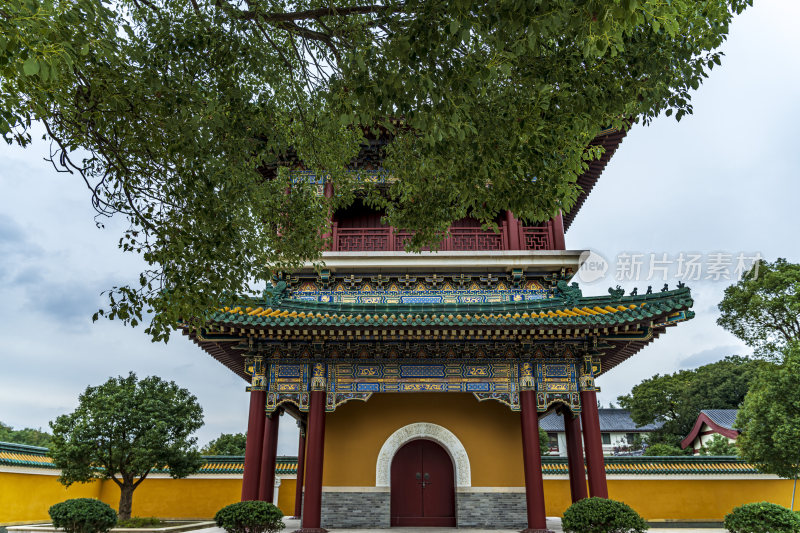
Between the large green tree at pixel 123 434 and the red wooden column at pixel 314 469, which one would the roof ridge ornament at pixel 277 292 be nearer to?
the red wooden column at pixel 314 469

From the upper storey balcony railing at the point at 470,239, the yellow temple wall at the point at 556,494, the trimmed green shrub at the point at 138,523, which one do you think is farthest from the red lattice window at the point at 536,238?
the trimmed green shrub at the point at 138,523

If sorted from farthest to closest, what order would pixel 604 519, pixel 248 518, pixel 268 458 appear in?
1. pixel 268 458
2. pixel 248 518
3. pixel 604 519

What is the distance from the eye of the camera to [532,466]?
33.4 ft

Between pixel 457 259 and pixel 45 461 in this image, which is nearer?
pixel 457 259

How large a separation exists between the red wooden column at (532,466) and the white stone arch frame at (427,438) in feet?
5.76

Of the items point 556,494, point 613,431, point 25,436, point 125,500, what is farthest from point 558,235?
point 25,436

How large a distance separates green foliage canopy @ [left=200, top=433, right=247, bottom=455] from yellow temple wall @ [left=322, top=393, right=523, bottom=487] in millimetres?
19017

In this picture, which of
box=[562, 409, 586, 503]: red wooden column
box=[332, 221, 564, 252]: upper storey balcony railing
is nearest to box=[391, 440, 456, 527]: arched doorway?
box=[562, 409, 586, 503]: red wooden column

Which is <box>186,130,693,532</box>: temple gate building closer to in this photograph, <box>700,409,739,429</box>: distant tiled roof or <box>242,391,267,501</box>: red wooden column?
<box>242,391,267,501</box>: red wooden column

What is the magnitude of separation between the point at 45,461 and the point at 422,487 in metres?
11.1

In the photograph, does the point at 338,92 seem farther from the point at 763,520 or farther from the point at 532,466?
the point at 763,520

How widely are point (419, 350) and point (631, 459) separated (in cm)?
1016

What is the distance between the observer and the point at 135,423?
12.8 metres

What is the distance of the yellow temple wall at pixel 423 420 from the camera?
38.5 ft
